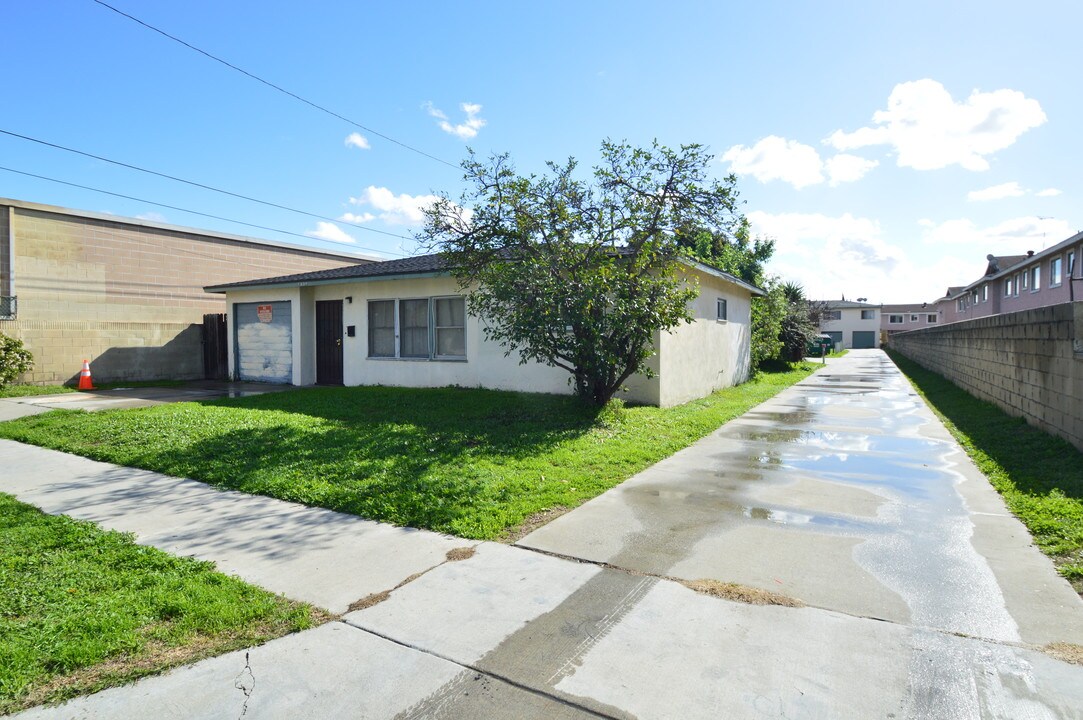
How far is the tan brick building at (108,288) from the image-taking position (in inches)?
598

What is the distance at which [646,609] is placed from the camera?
3420 mm

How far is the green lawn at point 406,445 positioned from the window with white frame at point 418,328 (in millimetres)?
1610

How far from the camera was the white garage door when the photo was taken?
15766 mm

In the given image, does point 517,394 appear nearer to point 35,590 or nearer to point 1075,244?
point 35,590

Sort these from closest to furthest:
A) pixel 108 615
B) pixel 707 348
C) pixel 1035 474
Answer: pixel 108 615 < pixel 1035 474 < pixel 707 348

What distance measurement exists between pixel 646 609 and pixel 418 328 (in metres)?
10.9

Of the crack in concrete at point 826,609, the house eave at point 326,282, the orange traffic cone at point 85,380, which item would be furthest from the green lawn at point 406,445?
the orange traffic cone at point 85,380

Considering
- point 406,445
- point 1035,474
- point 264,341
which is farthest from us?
point 264,341

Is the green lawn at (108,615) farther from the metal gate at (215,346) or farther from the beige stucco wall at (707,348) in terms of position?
the metal gate at (215,346)

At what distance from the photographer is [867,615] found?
10.9 ft

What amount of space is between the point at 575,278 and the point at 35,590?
696 centimetres

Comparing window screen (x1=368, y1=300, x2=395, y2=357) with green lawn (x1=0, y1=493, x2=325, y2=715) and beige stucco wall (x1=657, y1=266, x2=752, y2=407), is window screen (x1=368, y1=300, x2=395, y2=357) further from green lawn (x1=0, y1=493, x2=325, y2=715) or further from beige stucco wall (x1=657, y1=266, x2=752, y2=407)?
green lawn (x1=0, y1=493, x2=325, y2=715)

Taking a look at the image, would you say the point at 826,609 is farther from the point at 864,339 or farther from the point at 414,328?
the point at 864,339

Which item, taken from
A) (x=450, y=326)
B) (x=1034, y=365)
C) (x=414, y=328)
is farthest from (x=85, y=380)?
(x=1034, y=365)
